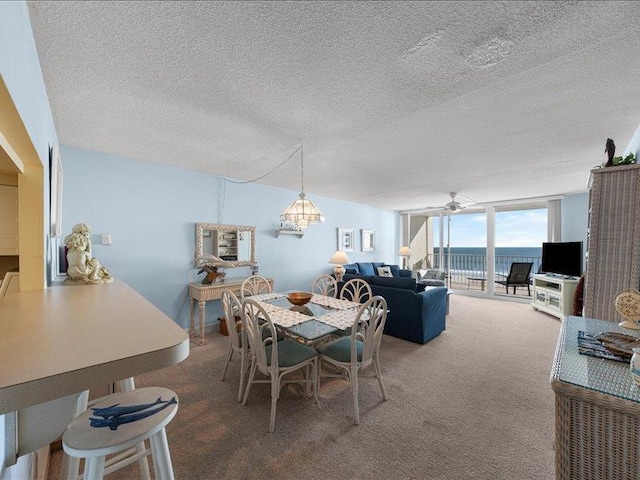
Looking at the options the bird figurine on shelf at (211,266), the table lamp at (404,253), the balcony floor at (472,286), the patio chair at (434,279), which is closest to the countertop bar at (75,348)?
the bird figurine on shelf at (211,266)

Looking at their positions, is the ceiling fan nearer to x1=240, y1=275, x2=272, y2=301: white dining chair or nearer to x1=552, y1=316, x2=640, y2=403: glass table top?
x1=240, y1=275, x2=272, y2=301: white dining chair

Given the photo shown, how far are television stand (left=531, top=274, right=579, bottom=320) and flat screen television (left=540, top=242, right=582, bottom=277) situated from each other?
12 cm

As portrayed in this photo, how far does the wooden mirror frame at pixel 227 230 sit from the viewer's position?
3698 millimetres

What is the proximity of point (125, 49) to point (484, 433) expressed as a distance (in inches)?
123

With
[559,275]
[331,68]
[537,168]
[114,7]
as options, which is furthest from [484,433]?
[559,275]

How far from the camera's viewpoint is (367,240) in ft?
22.2

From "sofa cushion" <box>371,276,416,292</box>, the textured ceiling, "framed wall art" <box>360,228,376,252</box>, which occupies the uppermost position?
the textured ceiling

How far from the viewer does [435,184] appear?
449 centimetres

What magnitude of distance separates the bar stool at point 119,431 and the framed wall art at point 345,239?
16.9ft

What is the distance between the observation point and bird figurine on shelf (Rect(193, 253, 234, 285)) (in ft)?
11.6

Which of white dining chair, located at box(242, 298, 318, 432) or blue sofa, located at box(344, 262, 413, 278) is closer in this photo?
white dining chair, located at box(242, 298, 318, 432)

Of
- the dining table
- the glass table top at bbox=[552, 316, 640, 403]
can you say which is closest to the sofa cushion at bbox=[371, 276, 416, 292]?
the dining table

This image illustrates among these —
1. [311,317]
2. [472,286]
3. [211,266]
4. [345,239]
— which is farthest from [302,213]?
[472,286]

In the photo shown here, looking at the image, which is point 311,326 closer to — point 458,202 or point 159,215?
point 159,215
